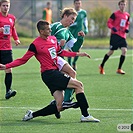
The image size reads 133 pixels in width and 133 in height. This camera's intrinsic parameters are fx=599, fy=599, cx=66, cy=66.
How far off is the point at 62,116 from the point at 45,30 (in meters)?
1.50

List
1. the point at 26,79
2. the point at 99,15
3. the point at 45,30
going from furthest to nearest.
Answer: the point at 99,15, the point at 26,79, the point at 45,30

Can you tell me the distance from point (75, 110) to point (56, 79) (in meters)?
1.39

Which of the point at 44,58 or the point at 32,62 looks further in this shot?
the point at 32,62

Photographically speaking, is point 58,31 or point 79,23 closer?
point 58,31

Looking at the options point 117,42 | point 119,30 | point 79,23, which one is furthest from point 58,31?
point 79,23

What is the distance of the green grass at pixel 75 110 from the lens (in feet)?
28.5

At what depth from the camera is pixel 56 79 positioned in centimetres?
906

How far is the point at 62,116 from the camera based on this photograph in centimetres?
968

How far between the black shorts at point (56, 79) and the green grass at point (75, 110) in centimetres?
55

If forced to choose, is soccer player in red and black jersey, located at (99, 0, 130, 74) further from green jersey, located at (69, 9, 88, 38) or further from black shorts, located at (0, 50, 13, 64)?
black shorts, located at (0, 50, 13, 64)

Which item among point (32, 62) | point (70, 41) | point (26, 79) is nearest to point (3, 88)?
point (26, 79)

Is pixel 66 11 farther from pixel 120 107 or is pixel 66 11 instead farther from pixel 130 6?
pixel 130 6

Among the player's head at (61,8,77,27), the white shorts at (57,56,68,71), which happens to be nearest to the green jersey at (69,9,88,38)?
the player's head at (61,8,77,27)

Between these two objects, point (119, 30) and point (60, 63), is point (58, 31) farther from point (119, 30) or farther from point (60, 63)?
point (119, 30)
